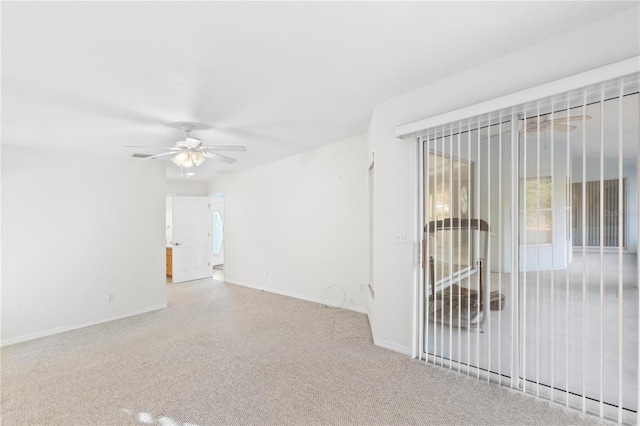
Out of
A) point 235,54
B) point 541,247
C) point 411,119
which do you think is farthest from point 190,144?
point 541,247

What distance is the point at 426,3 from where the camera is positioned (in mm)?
1602

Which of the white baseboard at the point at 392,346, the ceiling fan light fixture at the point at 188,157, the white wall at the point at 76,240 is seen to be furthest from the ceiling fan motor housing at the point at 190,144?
the white baseboard at the point at 392,346

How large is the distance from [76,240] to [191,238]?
113 inches

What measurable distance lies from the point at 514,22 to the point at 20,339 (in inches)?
230

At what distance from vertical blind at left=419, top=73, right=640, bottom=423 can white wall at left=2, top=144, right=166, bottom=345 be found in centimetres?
428

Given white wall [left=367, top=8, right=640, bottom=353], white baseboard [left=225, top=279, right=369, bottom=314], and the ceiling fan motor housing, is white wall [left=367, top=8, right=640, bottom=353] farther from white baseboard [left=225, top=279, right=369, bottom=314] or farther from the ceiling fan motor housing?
the ceiling fan motor housing

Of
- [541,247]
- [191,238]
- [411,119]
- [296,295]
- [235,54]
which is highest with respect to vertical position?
[235,54]

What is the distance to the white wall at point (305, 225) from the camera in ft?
14.4

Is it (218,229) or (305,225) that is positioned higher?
(305,225)

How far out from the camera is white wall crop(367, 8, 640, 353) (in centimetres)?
189

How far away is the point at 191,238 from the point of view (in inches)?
278

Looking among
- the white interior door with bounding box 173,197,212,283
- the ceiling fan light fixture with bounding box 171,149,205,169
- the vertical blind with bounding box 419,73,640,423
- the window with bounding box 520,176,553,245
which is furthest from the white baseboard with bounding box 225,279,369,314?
the ceiling fan light fixture with bounding box 171,149,205,169

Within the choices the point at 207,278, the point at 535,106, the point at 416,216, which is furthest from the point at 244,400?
the point at 207,278

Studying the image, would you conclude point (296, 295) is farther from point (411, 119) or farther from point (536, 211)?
point (536, 211)
